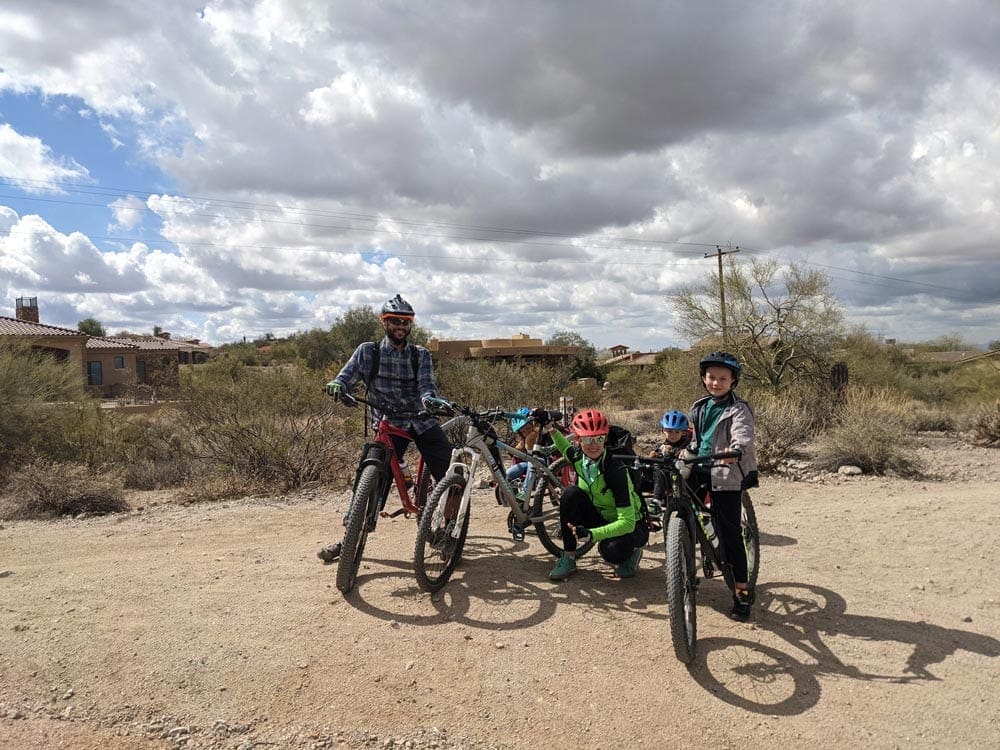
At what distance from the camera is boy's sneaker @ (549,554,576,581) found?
15.2ft

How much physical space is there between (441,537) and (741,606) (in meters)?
1.90

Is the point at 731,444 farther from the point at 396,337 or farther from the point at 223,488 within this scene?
the point at 223,488

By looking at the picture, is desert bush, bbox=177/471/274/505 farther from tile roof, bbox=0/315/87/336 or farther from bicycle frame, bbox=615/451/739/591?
tile roof, bbox=0/315/87/336

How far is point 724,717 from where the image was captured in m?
3.09

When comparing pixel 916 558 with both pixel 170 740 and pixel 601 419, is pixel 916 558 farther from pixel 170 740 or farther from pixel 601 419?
pixel 170 740

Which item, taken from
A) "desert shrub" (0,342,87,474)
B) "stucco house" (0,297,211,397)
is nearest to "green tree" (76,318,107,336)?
"stucco house" (0,297,211,397)

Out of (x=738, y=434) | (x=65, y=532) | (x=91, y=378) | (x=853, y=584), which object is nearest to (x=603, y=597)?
(x=738, y=434)

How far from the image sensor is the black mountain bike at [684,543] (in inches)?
133

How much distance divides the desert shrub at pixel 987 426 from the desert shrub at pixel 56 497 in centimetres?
1577

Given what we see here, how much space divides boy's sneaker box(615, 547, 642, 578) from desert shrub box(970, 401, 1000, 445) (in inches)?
503

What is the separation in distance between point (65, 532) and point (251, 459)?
296cm

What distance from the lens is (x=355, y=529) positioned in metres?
4.23

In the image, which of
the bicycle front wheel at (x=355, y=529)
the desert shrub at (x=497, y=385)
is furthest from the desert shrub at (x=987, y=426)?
the bicycle front wheel at (x=355, y=529)

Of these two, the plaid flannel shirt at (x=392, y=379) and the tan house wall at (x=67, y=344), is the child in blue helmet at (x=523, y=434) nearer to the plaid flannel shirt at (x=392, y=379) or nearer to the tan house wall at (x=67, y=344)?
the plaid flannel shirt at (x=392, y=379)
